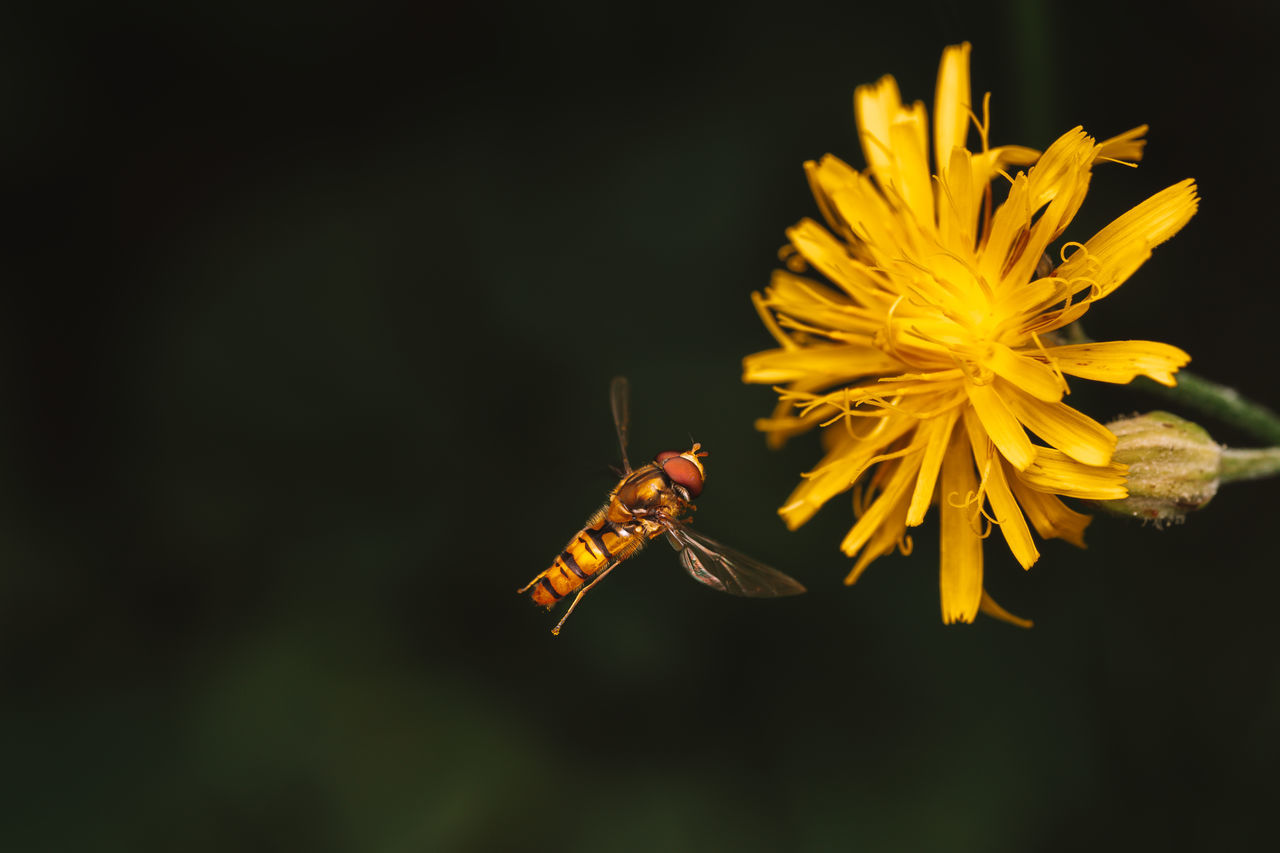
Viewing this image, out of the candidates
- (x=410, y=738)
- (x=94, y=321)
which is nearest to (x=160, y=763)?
(x=410, y=738)

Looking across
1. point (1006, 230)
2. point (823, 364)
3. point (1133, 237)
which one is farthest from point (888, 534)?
point (1133, 237)

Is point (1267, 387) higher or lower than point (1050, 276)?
lower

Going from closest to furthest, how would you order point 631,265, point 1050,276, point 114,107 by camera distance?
point 1050,276 < point 114,107 < point 631,265

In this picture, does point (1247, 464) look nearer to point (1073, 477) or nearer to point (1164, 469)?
point (1164, 469)

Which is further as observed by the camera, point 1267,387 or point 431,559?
point 431,559

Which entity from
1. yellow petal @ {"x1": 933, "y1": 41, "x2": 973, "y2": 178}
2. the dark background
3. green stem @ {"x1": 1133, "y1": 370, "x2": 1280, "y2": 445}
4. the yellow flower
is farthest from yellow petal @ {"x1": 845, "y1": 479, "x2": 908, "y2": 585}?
the dark background

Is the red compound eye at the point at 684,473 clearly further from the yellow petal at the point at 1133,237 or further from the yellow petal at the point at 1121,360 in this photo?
the yellow petal at the point at 1133,237

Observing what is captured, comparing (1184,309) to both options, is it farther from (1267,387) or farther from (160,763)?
(160,763)
